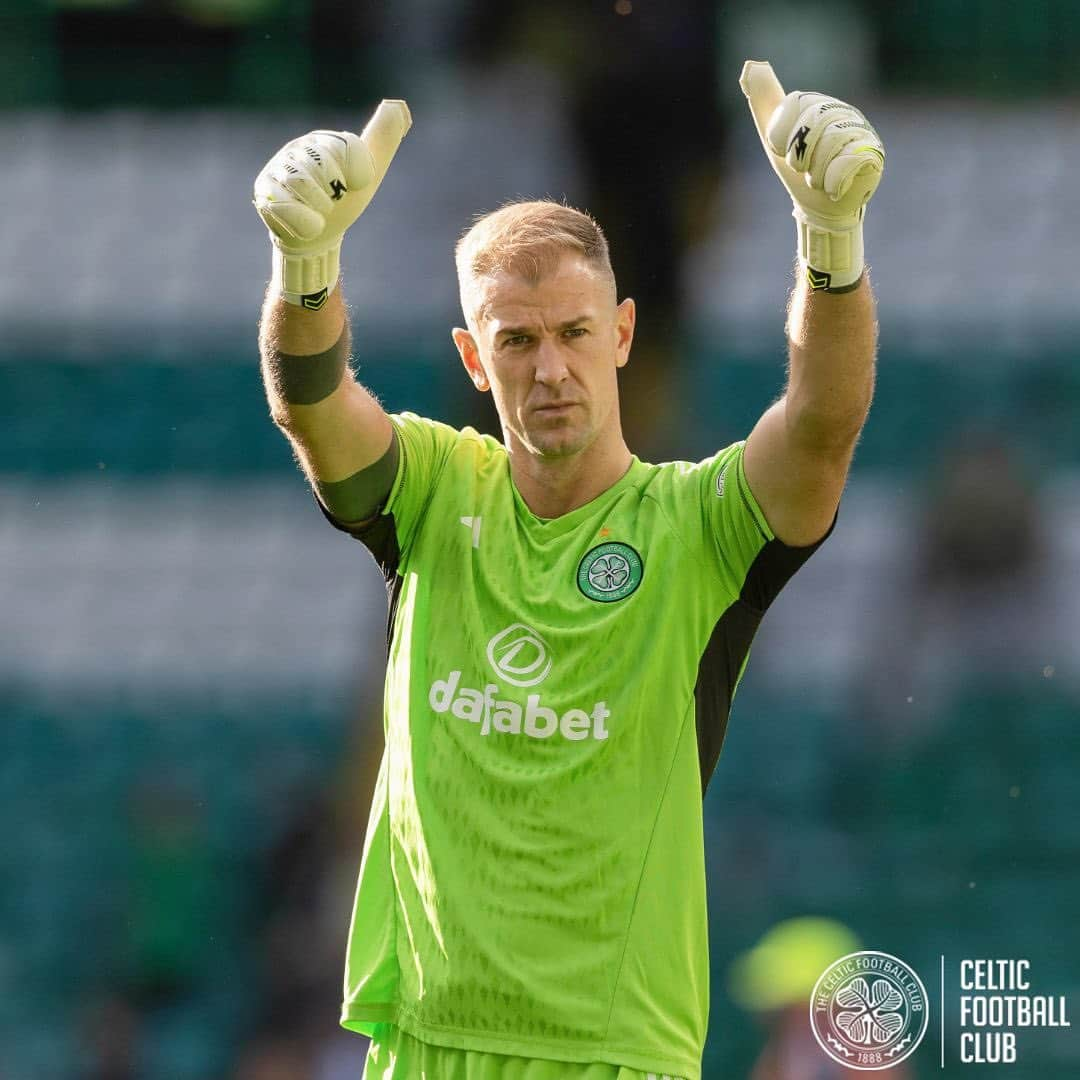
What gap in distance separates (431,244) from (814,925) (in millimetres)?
3371

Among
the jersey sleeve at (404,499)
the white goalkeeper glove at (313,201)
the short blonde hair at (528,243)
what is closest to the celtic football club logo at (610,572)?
the jersey sleeve at (404,499)

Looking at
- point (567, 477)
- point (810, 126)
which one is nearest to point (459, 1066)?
point (567, 477)

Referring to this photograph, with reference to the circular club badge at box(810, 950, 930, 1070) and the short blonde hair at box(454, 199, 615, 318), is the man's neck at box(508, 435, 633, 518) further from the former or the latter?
the circular club badge at box(810, 950, 930, 1070)

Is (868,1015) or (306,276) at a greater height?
(306,276)

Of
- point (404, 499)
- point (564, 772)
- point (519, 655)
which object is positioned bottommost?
point (564, 772)

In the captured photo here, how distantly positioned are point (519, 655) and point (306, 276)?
55 cm

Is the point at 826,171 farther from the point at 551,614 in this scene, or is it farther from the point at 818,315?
the point at 551,614

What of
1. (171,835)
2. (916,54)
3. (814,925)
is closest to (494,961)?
(814,925)

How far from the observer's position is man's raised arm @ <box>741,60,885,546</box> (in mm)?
1931

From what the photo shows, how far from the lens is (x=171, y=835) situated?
20.5 feet

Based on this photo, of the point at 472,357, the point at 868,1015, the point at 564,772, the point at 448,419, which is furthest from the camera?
the point at 448,419

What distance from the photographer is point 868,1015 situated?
15.3 feet

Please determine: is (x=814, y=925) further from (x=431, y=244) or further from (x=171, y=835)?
(x=431, y=244)

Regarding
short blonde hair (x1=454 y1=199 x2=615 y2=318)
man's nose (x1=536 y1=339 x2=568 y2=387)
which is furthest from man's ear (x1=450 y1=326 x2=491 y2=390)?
man's nose (x1=536 y1=339 x2=568 y2=387)
